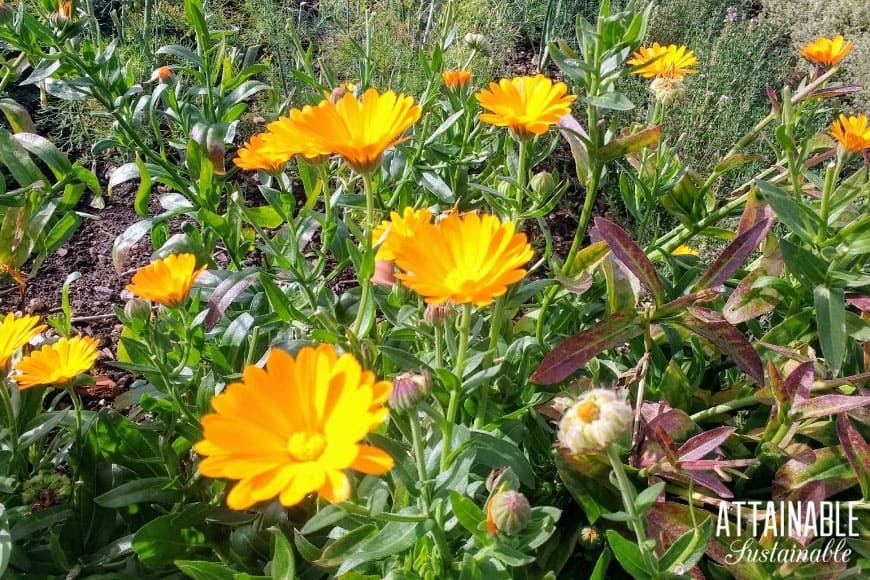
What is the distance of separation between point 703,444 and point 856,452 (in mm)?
251

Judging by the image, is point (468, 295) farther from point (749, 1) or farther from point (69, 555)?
point (749, 1)

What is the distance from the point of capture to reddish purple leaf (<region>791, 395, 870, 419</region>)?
1.16m

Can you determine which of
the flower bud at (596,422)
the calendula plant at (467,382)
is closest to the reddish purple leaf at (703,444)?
the calendula plant at (467,382)

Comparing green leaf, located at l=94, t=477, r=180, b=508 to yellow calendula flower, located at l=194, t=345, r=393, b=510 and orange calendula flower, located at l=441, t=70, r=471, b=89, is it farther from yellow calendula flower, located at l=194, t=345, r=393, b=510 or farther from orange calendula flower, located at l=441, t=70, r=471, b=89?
orange calendula flower, located at l=441, t=70, r=471, b=89

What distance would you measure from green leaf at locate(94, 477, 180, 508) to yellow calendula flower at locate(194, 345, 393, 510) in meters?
0.60

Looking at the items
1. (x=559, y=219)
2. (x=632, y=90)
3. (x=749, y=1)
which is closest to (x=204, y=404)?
(x=559, y=219)

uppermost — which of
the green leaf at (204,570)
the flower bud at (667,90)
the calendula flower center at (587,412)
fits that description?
the flower bud at (667,90)

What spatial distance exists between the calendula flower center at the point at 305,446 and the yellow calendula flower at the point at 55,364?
1.97ft

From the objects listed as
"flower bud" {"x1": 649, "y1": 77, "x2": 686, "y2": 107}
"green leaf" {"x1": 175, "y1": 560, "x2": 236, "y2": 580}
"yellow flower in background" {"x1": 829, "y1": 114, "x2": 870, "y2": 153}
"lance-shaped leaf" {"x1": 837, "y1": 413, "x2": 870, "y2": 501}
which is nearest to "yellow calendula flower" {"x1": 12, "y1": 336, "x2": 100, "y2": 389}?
"green leaf" {"x1": 175, "y1": 560, "x2": 236, "y2": 580}

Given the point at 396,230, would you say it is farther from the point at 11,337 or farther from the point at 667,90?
the point at 667,90

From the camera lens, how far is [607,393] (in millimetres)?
862

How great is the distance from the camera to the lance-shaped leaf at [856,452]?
1135 mm

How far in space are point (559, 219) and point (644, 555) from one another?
231 centimetres

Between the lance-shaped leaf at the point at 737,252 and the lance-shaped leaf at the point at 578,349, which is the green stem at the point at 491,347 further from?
the lance-shaped leaf at the point at 737,252
